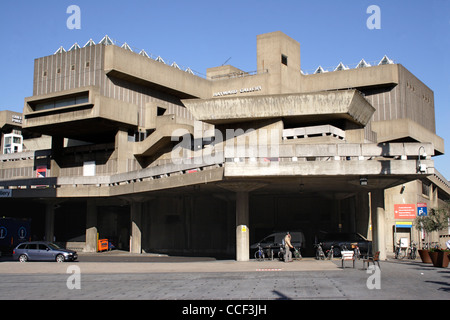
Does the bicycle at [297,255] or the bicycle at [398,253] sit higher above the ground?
the bicycle at [297,255]

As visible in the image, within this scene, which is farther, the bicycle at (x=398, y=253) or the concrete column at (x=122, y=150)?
the concrete column at (x=122, y=150)

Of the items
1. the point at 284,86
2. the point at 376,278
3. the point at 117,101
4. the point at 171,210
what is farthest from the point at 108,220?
the point at 376,278

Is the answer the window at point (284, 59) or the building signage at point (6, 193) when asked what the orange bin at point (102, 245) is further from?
the window at point (284, 59)

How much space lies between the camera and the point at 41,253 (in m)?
33.8

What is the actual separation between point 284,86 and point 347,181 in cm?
2710

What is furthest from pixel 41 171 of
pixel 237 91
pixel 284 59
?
pixel 284 59

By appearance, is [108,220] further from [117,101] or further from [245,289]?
[245,289]

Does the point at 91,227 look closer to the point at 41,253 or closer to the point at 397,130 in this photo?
the point at 41,253

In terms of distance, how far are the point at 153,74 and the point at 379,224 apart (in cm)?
3363

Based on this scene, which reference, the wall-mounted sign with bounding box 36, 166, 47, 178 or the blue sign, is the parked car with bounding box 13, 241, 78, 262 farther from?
the wall-mounted sign with bounding box 36, 166, 47, 178

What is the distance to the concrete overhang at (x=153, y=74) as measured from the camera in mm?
50953

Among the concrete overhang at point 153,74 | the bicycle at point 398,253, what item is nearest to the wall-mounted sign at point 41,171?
the concrete overhang at point 153,74

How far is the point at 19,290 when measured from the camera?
17359 mm

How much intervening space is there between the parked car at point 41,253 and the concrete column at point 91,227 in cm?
1726
